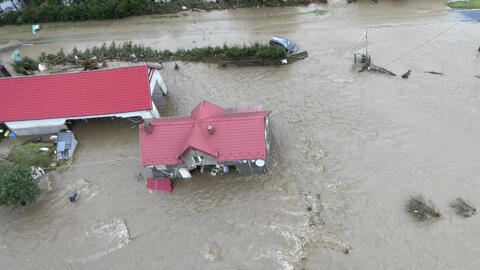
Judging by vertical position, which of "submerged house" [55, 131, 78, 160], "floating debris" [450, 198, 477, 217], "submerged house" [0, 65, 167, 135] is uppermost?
"submerged house" [0, 65, 167, 135]

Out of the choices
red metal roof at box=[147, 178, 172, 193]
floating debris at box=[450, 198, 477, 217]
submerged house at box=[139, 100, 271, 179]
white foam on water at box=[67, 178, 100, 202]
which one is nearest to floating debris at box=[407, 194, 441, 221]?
floating debris at box=[450, 198, 477, 217]

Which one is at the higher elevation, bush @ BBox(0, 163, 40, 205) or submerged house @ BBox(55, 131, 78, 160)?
submerged house @ BBox(55, 131, 78, 160)

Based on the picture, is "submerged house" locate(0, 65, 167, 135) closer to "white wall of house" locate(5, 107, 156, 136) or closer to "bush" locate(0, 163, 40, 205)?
"white wall of house" locate(5, 107, 156, 136)

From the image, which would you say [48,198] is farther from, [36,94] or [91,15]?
[91,15]

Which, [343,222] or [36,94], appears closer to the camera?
[343,222]

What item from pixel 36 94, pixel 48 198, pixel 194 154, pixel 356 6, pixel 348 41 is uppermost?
pixel 356 6

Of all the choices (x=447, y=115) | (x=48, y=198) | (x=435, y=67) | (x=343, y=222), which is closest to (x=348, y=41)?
(x=435, y=67)

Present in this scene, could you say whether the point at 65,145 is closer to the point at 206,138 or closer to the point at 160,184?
the point at 160,184
